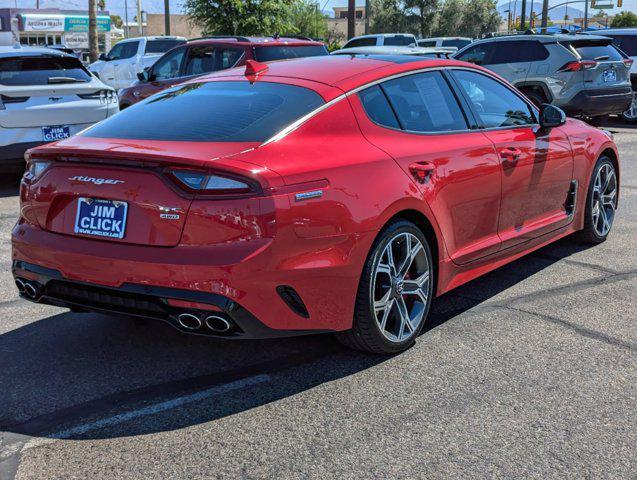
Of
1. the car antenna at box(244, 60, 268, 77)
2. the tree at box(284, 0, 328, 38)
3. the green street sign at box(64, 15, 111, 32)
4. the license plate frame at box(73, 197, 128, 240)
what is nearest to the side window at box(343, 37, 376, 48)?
the car antenna at box(244, 60, 268, 77)

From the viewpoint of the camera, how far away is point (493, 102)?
544cm

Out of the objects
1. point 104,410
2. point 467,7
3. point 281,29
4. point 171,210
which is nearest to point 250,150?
point 171,210

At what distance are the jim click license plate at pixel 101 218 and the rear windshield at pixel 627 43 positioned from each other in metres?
16.7

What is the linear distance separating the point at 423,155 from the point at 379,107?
0.37m

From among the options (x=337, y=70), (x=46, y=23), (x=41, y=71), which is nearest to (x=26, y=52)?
(x=41, y=71)

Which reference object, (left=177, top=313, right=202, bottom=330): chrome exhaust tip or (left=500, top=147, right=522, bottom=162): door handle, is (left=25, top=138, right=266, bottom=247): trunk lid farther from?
(left=500, top=147, right=522, bottom=162): door handle

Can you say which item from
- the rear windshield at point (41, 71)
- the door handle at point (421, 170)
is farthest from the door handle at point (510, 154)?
the rear windshield at point (41, 71)

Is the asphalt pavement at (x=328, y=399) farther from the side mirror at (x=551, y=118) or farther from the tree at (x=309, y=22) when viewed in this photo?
the tree at (x=309, y=22)

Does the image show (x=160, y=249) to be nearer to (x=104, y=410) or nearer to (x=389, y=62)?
(x=104, y=410)

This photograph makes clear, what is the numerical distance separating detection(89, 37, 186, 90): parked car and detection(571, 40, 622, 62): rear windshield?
477 inches

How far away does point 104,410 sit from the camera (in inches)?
143

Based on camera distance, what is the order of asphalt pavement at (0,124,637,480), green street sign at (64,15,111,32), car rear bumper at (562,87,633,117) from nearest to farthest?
asphalt pavement at (0,124,637,480) → car rear bumper at (562,87,633,117) → green street sign at (64,15,111,32)

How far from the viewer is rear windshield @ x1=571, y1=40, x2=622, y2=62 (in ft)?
48.1

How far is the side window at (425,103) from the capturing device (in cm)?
459
